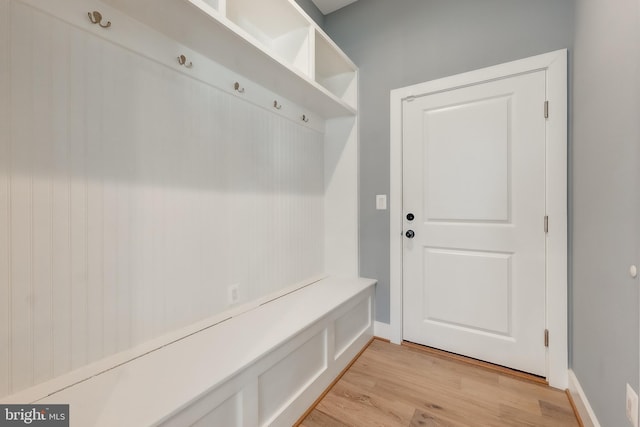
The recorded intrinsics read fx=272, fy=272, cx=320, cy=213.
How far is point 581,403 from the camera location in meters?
1.36

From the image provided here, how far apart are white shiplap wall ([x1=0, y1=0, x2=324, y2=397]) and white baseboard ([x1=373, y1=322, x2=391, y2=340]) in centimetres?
110

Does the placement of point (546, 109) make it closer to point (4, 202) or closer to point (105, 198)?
point (105, 198)

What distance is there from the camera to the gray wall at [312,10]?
2215 millimetres

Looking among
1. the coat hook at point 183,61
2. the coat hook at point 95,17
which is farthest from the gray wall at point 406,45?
the coat hook at point 95,17

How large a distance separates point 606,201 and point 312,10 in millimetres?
Answer: 2413

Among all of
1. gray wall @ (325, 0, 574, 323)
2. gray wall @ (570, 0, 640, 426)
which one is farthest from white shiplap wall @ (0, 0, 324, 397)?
gray wall @ (570, 0, 640, 426)

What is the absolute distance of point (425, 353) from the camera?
6.48 ft

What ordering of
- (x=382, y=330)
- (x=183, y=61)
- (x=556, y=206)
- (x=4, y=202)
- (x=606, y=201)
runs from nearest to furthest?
1. (x=4, y=202)
2. (x=606, y=201)
3. (x=183, y=61)
4. (x=556, y=206)
5. (x=382, y=330)

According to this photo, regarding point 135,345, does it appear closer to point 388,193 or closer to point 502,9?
point 388,193

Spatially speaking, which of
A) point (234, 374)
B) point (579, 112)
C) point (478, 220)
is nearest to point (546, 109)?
point (579, 112)

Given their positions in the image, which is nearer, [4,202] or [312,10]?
[4,202]

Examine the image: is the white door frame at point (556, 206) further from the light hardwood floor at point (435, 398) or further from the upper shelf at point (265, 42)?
the upper shelf at point (265, 42)

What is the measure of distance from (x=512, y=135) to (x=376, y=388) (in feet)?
5.77

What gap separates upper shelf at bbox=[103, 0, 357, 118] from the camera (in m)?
1.08
